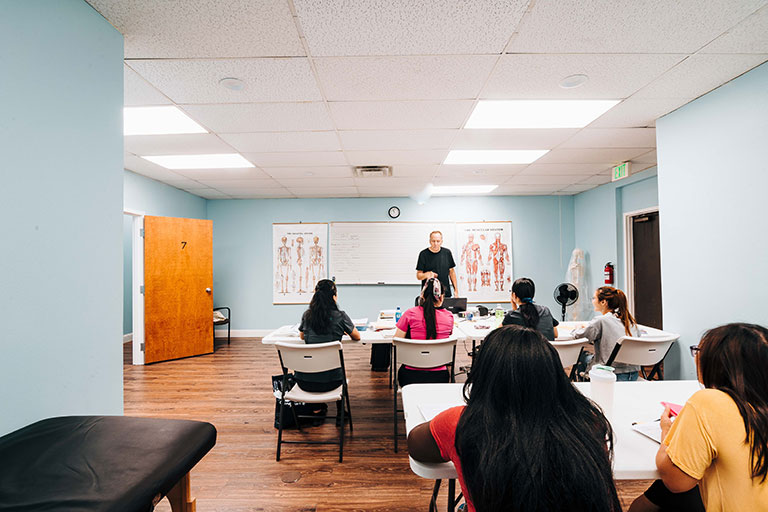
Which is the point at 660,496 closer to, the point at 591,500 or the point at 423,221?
the point at 591,500

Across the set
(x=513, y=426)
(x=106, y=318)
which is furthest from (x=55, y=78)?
(x=513, y=426)

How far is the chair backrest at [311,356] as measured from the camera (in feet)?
A: 7.54

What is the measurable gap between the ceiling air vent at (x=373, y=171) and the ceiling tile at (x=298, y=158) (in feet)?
1.08

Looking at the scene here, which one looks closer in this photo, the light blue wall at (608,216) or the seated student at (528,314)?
the seated student at (528,314)

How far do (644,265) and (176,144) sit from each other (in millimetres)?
6095

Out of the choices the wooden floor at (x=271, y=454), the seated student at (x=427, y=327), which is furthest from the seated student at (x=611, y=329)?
the seated student at (x=427, y=327)

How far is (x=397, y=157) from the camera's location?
12.7 feet

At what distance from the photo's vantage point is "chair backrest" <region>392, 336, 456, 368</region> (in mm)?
2391

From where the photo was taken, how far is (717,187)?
7.72 feet

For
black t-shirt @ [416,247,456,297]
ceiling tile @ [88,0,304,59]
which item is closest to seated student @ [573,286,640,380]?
black t-shirt @ [416,247,456,297]

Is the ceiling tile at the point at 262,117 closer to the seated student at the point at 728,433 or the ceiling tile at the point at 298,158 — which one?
the ceiling tile at the point at 298,158

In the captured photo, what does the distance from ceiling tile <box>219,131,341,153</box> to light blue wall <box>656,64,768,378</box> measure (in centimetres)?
286

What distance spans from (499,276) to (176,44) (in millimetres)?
5715

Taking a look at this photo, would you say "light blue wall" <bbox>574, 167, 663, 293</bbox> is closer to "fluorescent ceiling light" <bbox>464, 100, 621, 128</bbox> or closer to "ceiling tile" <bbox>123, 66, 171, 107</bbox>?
"fluorescent ceiling light" <bbox>464, 100, 621, 128</bbox>
